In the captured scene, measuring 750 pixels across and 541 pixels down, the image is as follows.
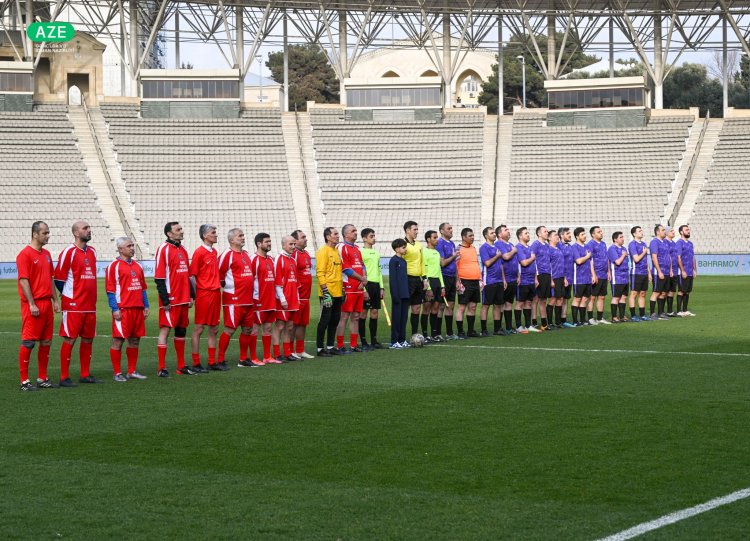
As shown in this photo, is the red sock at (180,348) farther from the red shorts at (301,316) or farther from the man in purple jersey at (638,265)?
the man in purple jersey at (638,265)

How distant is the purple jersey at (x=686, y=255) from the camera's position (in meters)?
23.4

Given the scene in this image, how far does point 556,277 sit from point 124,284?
32.1 ft

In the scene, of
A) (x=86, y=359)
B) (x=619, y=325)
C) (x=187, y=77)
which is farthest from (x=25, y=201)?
(x=86, y=359)

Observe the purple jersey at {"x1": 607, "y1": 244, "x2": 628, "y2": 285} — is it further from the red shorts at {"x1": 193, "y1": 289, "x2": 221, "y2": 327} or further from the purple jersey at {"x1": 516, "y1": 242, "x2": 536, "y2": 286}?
the red shorts at {"x1": 193, "y1": 289, "x2": 221, "y2": 327}

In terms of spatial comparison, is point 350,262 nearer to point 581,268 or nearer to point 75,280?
point 75,280

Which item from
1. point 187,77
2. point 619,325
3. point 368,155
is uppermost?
point 187,77

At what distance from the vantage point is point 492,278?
19.3m

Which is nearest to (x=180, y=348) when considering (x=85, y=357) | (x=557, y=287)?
(x=85, y=357)

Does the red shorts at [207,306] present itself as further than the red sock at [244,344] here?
No

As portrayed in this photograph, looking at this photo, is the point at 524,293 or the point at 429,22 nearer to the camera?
the point at 524,293

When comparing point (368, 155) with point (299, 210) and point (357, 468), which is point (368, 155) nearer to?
point (299, 210)

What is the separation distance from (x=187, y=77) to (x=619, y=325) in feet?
140

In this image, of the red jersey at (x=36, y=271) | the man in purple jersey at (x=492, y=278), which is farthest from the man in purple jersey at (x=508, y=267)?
the red jersey at (x=36, y=271)

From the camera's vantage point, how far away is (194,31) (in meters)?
58.7
